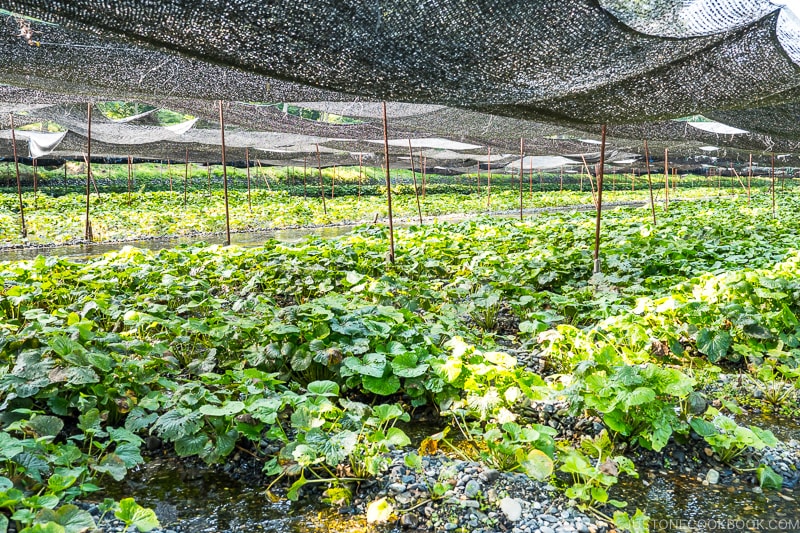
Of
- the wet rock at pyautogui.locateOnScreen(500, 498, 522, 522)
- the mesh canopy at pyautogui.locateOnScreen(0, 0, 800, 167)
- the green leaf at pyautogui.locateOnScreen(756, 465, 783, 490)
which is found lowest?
the green leaf at pyautogui.locateOnScreen(756, 465, 783, 490)

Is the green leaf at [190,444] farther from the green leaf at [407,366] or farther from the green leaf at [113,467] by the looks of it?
the green leaf at [407,366]

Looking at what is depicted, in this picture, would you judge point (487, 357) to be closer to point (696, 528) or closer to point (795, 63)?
point (696, 528)

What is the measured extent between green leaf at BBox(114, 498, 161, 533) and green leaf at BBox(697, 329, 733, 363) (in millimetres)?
2976

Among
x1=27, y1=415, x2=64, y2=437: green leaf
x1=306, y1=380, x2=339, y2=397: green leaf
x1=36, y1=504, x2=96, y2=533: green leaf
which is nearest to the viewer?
x1=36, y1=504, x2=96, y2=533: green leaf

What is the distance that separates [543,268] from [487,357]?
282 centimetres

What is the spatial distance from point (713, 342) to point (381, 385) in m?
1.94

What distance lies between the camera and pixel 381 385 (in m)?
3.06

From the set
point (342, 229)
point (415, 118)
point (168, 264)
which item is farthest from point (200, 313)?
point (342, 229)

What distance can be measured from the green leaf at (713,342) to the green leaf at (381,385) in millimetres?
1796

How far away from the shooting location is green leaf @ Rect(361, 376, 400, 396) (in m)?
3.03

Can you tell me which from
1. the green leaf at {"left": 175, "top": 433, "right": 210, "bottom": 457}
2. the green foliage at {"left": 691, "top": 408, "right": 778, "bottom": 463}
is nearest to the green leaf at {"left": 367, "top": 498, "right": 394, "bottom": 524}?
the green leaf at {"left": 175, "top": 433, "right": 210, "bottom": 457}

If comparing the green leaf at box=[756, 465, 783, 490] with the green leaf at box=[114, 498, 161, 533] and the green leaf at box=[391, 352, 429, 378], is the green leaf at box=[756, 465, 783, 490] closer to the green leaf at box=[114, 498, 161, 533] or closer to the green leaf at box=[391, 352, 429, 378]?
the green leaf at box=[391, 352, 429, 378]

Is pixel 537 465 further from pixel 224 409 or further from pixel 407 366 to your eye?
pixel 224 409

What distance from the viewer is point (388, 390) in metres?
3.04
